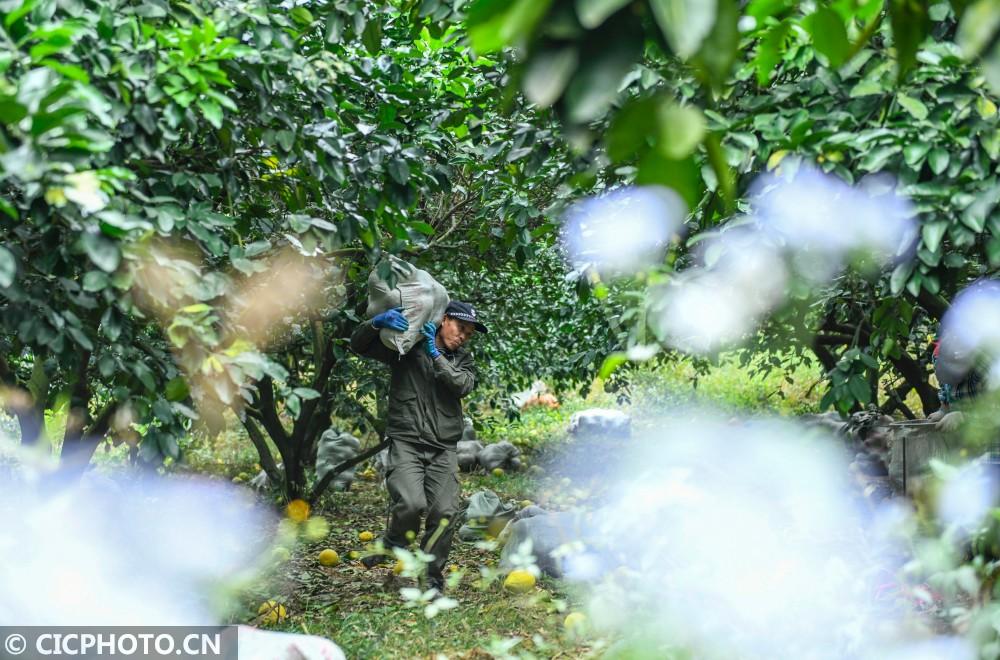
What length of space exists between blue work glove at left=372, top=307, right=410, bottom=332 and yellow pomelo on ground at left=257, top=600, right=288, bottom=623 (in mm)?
1323

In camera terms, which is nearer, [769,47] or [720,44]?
[720,44]

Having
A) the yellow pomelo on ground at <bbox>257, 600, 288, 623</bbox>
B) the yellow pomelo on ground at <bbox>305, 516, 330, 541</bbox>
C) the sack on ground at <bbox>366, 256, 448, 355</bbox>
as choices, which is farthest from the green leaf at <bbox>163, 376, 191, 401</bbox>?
the sack on ground at <bbox>366, 256, 448, 355</bbox>

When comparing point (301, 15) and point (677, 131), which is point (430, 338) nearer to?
point (301, 15)

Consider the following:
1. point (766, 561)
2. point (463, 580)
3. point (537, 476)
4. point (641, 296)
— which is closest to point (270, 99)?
point (641, 296)

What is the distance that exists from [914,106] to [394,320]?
8.46ft

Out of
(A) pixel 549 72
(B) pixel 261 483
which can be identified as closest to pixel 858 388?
(A) pixel 549 72

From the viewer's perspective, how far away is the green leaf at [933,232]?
8.40 feet

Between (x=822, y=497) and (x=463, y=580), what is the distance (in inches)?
106

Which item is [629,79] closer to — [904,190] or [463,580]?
[904,190]

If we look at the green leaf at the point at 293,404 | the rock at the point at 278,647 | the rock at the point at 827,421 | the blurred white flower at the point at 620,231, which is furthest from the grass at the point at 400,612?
the rock at the point at 827,421

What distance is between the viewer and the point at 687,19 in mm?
745

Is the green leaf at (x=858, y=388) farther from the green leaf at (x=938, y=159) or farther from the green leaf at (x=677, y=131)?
the green leaf at (x=677, y=131)

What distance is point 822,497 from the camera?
111 inches

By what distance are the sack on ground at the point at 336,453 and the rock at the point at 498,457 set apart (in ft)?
6.35
